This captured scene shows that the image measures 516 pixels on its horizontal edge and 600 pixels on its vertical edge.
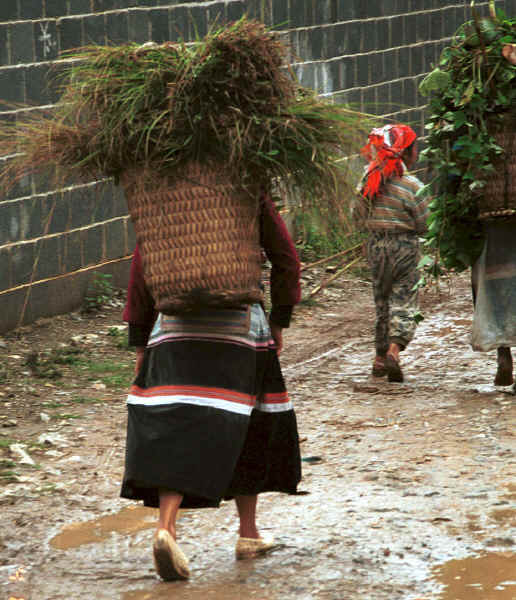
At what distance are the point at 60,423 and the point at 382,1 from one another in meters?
8.10

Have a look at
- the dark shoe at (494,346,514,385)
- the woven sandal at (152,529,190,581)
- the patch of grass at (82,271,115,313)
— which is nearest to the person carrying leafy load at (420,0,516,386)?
the dark shoe at (494,346,514,385)

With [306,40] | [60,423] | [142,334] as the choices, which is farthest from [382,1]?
[142,334]

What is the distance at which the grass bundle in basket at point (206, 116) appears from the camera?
11.5 feet

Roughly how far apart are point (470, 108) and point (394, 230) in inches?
46.0

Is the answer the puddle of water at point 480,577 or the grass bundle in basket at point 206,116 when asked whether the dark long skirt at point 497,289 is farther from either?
the grass bundle in basket at point 206,116

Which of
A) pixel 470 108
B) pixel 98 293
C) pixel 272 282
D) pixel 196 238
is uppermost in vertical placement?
pixel 470 108

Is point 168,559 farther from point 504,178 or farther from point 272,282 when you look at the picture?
point 504,178

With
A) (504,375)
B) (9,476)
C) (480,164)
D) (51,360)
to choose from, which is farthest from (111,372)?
(480,164)

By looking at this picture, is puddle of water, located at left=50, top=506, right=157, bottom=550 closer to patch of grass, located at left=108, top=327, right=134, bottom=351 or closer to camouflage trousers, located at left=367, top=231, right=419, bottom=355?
camouflage trousers, located at left=367, top=231, right=419, bottom=355

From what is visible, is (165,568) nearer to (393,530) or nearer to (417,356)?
(393,530)

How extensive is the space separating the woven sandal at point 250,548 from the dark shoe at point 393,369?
285 cm

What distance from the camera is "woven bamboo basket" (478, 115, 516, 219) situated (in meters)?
5.72

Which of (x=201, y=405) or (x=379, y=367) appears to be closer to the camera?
(x=201, y=405)

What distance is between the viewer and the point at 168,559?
3.59 meters
